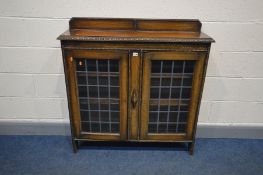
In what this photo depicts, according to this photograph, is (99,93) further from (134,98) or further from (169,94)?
(169,94)

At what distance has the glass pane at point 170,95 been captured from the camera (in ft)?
5.33

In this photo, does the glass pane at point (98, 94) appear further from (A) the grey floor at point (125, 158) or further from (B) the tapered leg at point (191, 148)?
(B) the tapered leg at point (191, 148)

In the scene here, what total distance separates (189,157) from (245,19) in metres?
1.07

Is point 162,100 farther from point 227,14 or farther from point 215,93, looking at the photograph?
point 227,14

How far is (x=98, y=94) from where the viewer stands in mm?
1711

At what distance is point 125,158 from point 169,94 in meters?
0.59

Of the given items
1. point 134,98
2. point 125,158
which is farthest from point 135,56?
point 125,158

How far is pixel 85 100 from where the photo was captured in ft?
5.69

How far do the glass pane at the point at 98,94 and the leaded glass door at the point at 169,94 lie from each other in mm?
193

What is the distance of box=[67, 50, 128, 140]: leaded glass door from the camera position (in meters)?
1.59

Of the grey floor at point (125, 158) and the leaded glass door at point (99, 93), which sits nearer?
the leaded glass door at point (99, 93)

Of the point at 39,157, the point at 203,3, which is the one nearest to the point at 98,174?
the point at 39,157

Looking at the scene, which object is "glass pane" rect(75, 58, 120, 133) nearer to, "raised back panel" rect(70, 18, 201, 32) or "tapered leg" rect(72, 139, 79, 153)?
"tapered leg" rect(72, 139, 79, 153)

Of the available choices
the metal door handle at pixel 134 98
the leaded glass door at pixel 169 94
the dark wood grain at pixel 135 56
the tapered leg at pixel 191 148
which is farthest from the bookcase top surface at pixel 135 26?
the tapered leg at pixel 191 148
